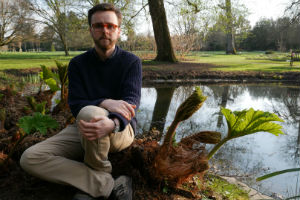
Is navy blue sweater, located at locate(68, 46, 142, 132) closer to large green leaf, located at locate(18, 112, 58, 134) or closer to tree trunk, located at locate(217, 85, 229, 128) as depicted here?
large green leaf, located at locate(18, 112, 58, 134)

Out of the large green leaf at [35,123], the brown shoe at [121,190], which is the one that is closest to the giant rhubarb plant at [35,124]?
the large green leaf at [35,123]

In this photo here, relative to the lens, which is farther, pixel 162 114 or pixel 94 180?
pixel 162 114

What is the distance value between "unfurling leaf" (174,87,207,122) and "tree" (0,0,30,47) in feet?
60.4

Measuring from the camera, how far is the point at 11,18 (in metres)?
16.3

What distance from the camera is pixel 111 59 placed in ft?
A: 7.07

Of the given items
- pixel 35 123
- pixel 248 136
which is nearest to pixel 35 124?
pixel 35 123

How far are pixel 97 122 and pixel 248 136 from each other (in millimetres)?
3120

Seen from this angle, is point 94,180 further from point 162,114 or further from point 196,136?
point 162,114

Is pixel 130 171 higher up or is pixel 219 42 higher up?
pixel 219 42

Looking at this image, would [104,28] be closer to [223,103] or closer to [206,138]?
[206,138]

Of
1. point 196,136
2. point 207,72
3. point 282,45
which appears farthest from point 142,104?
point 282,45

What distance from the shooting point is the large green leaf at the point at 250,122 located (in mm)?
1604

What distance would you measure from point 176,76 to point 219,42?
140ft

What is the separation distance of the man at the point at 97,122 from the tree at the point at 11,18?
17.4 m
